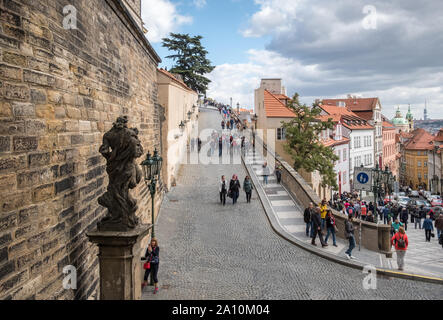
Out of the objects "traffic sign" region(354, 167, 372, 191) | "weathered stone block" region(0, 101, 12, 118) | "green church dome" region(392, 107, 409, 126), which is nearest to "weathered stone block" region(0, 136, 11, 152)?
"weathered stone block" region(0, 101, 12, 118)

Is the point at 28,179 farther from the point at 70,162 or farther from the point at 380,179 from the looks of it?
the point at 380,179

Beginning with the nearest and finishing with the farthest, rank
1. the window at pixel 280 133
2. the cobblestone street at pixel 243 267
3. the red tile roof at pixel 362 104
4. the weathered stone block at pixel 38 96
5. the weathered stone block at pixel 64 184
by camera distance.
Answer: the weathered stone block at pixel 38 96 < the weathered stone block at pixel 64 184 < the cobblestone street at pixel 243 267 < the window at pixel 280 133 < the red tile roof at pixel 362 104

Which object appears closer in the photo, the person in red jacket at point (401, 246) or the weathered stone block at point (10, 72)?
the weathered stone block at point (10, 72)

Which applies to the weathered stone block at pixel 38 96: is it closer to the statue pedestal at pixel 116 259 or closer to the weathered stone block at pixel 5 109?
the weathered stone block at pixel 5 109

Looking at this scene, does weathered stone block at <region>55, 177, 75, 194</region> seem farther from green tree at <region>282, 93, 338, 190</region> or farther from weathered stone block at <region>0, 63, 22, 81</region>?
green tree at <region>282, 93, 338, 190</region>

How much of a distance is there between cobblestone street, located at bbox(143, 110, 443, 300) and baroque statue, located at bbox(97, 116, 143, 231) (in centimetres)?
339

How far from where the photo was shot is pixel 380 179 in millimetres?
15102

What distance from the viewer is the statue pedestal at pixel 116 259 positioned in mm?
5688

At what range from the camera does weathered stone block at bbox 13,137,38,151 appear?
406 centimetres

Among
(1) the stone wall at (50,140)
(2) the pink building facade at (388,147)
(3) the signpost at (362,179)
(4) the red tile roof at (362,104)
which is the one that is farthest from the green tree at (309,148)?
(2) the pink building facade at (388,147)


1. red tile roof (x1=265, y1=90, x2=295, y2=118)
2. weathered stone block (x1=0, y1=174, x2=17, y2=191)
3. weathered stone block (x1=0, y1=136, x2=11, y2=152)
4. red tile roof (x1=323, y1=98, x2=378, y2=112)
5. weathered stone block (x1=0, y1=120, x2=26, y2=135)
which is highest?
red tile roof (x1=323, y1=98, x2=378, y2=112)

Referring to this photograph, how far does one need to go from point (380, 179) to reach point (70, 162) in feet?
42.7

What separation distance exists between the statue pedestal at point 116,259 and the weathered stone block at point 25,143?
1.83 meters

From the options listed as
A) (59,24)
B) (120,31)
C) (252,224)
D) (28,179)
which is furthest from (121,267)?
(252,224)
